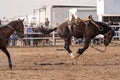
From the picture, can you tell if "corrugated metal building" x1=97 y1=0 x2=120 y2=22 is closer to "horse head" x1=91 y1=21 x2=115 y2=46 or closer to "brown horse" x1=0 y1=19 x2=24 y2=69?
"horse head" x1=91 y1=21 x2=115 y2=46

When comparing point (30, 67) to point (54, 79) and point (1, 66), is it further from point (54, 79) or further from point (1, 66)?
point (54, 79)

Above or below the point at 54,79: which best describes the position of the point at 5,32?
above

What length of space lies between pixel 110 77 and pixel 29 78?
2.22 metres

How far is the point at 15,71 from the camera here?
40.5ft

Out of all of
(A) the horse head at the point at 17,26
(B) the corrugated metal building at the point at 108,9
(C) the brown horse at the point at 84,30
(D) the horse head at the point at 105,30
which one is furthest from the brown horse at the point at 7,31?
(B) the corrugated metal building at the point at 108,9

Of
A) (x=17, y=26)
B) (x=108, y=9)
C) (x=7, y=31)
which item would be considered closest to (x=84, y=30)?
(x=17, y=26)

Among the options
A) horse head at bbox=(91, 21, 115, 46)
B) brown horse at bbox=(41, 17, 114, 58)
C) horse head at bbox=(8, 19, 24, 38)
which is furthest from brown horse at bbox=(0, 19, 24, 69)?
horse head at bbox=(91, 21, 115, 46)

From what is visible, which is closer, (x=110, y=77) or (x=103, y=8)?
(x=110, y=77)

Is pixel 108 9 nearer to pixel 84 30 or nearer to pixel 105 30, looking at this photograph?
pixel 105 30

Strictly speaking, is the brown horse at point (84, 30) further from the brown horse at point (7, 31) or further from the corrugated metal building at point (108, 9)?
the corrugated metal building at point (108, 9)

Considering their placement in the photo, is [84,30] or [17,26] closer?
[17,26]

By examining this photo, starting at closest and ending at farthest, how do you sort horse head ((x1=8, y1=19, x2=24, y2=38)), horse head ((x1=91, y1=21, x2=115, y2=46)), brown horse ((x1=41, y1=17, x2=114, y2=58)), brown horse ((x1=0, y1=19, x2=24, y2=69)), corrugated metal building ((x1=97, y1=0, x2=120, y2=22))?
brown horse ((x1=0, y1=19, x2=24, y2=69)), horse head ((x1=8, y1=19, x2=24, y2=38)), brown horse ((x1=41, y1=17, x2=114, y2=58)), horse head ((x1=91, y1=21, x2=115, y2=46)), corrugated metal building ((x1=97, y1=0, x2=120, y2=22))

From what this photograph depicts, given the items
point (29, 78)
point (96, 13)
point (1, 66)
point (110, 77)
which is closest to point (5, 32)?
point (1, 66)

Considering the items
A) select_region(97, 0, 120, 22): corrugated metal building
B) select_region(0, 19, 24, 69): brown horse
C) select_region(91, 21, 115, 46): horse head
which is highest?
select_region(0, 19, 24, 69): brown horse
